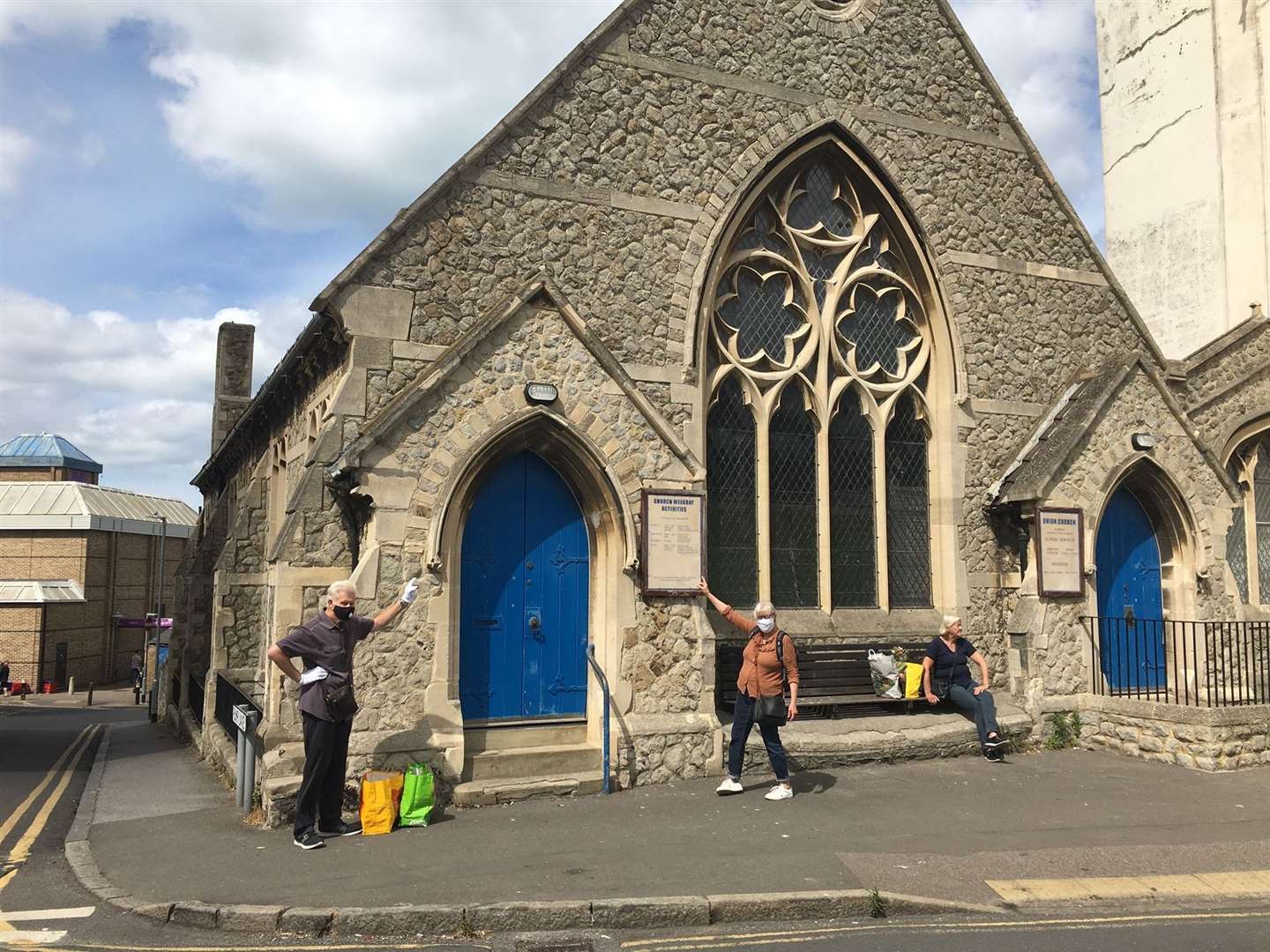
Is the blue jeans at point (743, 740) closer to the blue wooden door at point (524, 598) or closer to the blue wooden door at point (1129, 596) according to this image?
the blue wooden door at point (524, 598)

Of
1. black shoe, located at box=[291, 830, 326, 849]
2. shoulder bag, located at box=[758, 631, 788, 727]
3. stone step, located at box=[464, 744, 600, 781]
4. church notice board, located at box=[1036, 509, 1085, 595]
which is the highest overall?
church notice board, located at box=[1036, 509, 1085, 595]

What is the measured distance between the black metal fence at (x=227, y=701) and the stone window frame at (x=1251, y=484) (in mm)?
12822

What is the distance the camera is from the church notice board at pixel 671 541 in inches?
370

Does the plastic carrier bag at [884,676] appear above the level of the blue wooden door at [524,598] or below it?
below

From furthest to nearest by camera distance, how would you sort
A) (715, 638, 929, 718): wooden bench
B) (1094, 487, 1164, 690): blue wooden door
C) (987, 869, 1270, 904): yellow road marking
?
(1094, 487, 1164, 690): blue wooden door → (715, 638, 929, 718): wooden bench → (987, 869, 1270, 904): yellow road marking

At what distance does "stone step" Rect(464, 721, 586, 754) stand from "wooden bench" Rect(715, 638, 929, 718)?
1693 millimetres

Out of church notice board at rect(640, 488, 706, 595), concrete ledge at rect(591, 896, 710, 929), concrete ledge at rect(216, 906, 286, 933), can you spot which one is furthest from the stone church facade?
concrete ledge at rect(591, 896, 710, 929)

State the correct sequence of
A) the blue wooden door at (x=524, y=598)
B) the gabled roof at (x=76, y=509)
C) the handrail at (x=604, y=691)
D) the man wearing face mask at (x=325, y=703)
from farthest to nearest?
the gabled roof at (x=76, y=509) → the blue wooden door at (x=524, y=598) → the handrail at (x=604, y=691) → the man wearing face mask at (x=325, y=703)

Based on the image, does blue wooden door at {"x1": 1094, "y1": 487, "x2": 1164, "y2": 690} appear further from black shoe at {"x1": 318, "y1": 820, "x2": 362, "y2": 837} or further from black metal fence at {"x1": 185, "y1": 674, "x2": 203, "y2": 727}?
black metal fence at {"x1": 185, "y1": 674, "x2": 203, "y2": 727}

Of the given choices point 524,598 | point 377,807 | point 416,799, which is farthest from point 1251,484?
point 377,807

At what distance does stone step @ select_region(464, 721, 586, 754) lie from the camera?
9.05m

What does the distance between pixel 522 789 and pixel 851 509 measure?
209 inches

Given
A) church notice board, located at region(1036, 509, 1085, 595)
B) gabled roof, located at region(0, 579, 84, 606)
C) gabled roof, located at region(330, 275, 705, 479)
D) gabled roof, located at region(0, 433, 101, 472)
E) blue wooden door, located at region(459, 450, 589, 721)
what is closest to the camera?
gabled roof, located at region(330, 275, 705, 479)

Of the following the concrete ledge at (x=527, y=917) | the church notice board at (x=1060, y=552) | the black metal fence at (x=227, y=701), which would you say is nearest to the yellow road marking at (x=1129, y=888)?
the concrete ledge at (x=527, y=917)
